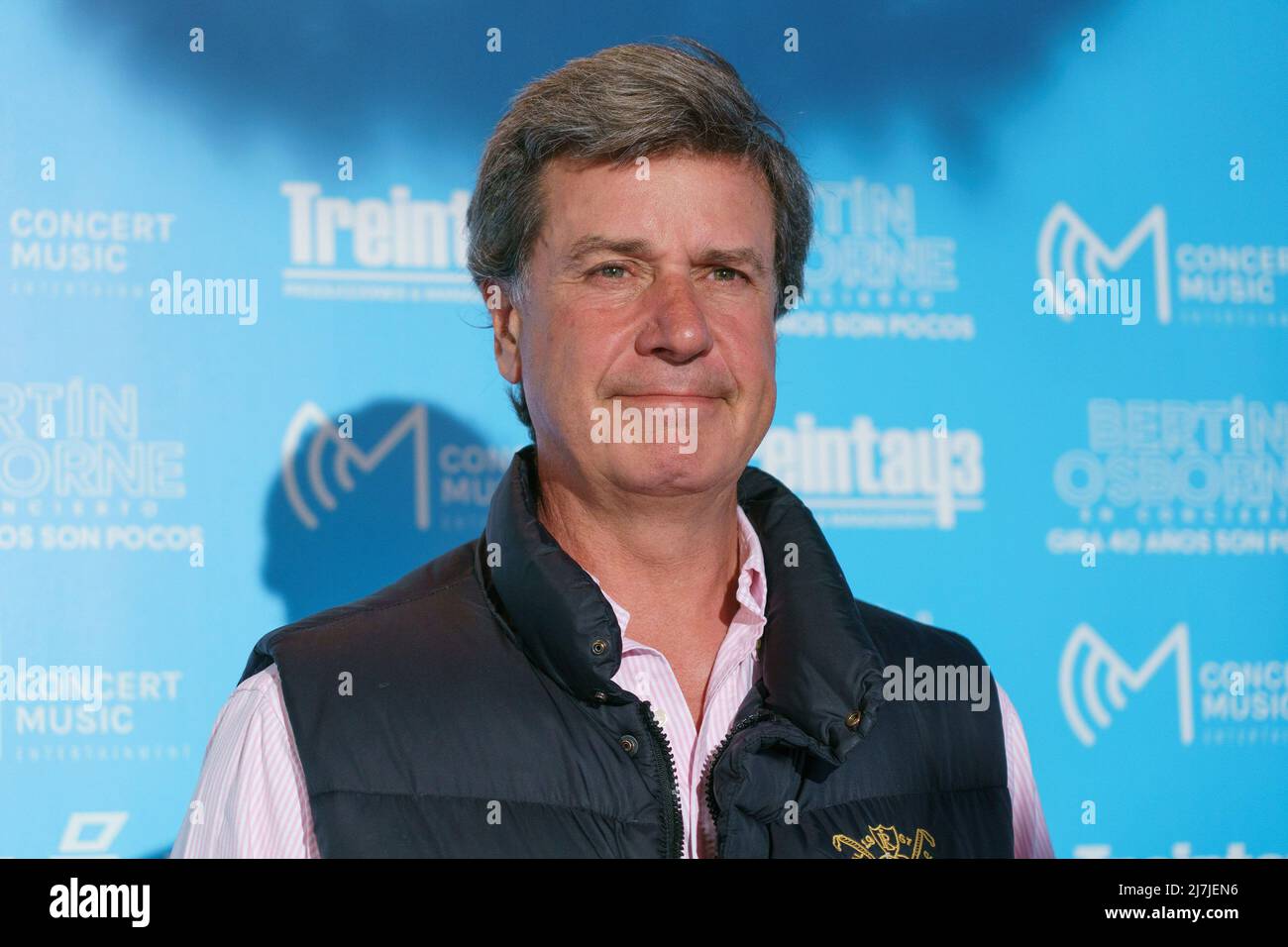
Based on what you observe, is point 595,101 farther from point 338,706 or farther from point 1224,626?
point 1224,626

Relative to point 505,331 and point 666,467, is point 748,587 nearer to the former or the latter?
Answer: point 666,467

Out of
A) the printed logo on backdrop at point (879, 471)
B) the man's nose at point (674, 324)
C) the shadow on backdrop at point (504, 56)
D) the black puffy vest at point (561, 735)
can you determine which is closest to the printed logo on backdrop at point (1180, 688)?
the printed logo on backdrop at point (879, 471)

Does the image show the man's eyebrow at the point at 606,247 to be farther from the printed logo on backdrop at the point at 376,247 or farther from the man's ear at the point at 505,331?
the printed logo on backdrop at the point at 376,247

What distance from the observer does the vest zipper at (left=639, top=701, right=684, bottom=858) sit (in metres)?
1.25

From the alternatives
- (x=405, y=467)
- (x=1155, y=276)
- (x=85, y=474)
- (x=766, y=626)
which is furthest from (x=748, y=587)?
(x=1155, y=276)

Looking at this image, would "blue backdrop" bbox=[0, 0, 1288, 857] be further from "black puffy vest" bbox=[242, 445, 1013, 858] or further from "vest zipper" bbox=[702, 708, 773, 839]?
"vest zipper" bbox=[702, 708, 773, 839]

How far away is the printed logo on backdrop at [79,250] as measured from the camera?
2.14 metres

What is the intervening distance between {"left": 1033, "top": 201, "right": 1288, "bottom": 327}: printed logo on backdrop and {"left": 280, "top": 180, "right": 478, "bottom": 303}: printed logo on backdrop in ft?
3.65

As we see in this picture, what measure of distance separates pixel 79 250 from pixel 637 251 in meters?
1.23

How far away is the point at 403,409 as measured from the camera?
89.1 inches

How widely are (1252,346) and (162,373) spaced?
2.03 meters

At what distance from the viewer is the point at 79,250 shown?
7.09 feet
